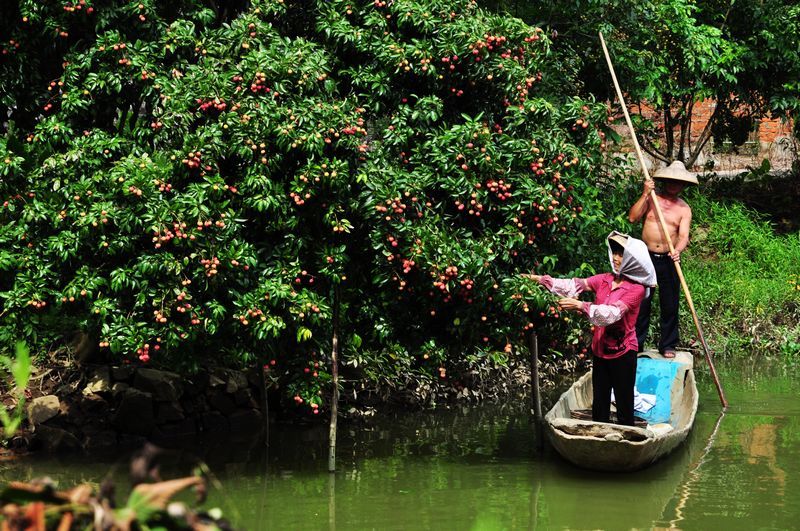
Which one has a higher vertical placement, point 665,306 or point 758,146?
point 758,146

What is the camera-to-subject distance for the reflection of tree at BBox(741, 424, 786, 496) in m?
7.95

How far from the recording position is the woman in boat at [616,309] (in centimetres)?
750

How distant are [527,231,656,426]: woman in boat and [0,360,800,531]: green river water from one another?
2.04 ft

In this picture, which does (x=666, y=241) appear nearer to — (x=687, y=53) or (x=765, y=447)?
(x=765, y=447)

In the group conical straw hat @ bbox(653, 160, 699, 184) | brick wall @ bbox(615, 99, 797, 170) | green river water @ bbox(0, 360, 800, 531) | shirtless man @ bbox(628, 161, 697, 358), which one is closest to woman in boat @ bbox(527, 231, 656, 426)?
green river water @ bbox(0, 360, 800, 531)

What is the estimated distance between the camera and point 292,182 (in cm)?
734

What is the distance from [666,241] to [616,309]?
3.04 metres

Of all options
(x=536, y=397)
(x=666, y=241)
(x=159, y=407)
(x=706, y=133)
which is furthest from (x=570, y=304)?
(x=706, y=133)

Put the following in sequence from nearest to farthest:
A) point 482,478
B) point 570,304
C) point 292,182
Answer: point 292,182, point 570,304, point 482,478

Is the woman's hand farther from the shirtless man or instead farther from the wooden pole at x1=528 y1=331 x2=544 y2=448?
the shirtless man

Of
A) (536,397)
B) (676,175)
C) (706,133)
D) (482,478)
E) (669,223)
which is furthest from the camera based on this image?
(706,133)

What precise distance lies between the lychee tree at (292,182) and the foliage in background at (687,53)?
3067 millimetres

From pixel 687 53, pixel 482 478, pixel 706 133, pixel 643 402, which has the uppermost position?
pixel 687 53

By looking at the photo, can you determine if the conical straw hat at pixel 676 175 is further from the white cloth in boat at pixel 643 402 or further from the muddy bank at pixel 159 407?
the muddy bank at pixel 159 407
